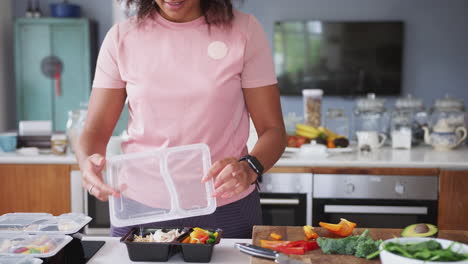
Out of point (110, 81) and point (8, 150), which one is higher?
point (110, 81)

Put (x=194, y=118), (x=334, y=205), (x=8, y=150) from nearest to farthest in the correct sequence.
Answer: (x=194, y=118)
(x=334, y=205)
(x=8, y=150)

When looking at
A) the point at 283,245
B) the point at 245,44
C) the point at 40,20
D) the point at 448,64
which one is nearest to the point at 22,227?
the point at 283,245

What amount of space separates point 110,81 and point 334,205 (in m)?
1.52

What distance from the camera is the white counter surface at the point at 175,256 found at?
1.23m

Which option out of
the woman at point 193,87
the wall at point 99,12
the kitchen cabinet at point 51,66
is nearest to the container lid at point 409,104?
the woman at point 193,87

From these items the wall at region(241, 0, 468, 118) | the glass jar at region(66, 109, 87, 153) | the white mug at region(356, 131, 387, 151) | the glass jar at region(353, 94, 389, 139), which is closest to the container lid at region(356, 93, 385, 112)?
the glass jar at region(353, 94, 389, 139)

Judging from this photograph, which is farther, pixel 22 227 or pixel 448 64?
pixel 448 64

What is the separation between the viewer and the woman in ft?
4.56

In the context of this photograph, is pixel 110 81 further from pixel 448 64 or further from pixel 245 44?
pixel 448 64

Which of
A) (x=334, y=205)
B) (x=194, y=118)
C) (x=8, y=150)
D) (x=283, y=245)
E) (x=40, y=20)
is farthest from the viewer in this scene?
(x=40, y=20)

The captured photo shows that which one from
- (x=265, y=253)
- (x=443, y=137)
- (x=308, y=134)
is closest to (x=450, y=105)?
(x=443, y=137)

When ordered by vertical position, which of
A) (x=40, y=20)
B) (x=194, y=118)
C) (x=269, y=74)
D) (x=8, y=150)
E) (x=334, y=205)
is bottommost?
(x=334, y=205)

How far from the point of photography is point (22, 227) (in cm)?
126

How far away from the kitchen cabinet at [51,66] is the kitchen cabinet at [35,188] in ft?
11.6
